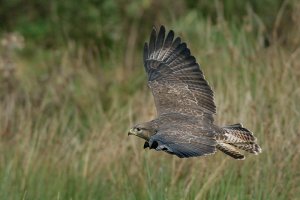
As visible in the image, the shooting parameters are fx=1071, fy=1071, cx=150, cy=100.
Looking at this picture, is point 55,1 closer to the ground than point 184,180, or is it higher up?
higher up

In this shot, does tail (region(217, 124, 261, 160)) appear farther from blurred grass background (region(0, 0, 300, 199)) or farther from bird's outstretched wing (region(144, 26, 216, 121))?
bird's outstretched wing (region(144, 26, 216, 121))

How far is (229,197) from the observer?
6918mm

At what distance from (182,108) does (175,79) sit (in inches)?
13.7

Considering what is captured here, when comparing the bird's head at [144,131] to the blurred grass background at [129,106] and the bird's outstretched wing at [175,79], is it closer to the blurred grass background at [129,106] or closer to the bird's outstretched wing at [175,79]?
the blurred grass background at [129,106]

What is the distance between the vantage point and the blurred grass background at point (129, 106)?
24.6 ft

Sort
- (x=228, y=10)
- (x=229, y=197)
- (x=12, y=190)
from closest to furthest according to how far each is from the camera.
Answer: (x=229, y=197)
(x=12, y=190)
(x=228, y=10)

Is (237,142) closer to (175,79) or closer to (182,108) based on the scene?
(182,108)

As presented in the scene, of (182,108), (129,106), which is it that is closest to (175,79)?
(182,108)

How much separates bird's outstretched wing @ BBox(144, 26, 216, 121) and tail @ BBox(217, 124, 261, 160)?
0.32m

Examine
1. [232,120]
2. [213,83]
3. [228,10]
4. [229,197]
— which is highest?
[228,10]

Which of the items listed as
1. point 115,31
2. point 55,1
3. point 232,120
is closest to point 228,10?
point 115,31

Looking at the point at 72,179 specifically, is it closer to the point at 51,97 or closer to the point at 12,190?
the point at 12,190

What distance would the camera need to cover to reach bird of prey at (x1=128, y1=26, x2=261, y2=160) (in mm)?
6795

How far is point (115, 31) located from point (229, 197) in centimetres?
580
